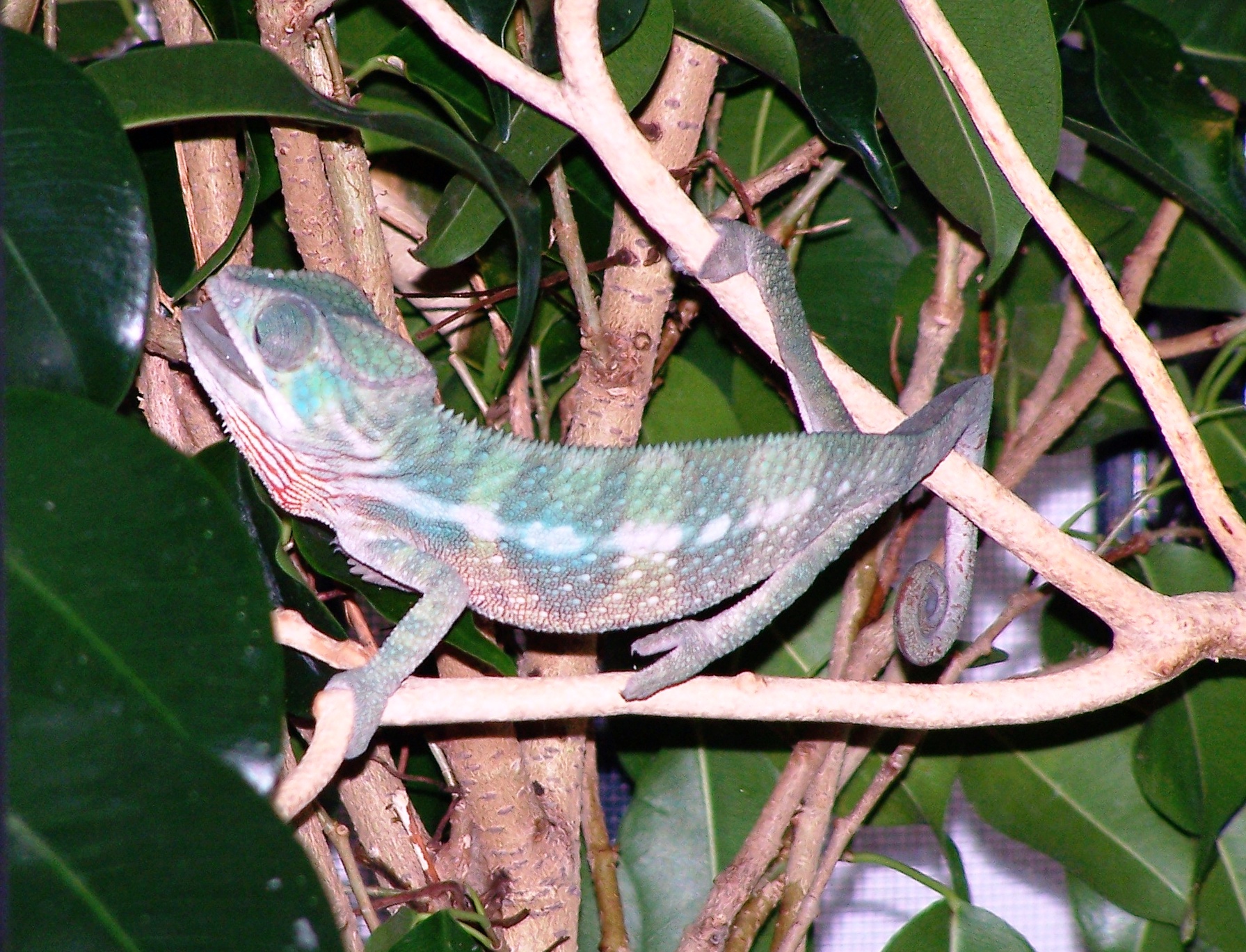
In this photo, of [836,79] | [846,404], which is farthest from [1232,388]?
[836,79]

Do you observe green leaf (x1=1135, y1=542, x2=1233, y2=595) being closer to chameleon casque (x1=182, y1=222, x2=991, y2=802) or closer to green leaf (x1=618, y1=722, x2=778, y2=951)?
chameleon casque (x1=182, y1=222, x2=991, y2=802)

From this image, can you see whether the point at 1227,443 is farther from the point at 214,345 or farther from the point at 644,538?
the point at 214,345

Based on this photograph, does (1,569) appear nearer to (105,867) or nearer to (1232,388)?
(105,867)

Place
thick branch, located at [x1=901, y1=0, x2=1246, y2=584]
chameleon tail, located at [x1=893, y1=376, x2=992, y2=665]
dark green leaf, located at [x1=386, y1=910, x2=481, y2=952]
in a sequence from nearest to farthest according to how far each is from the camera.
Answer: thick branch, located at [x1=901, y1=0, x2=1246, y2=584] → dark green leaf, located at [x1=386, y1=910, x2=481, y2=952] → chameleon tail, located at [x1=893, y1=376, x2=992, y2=665]

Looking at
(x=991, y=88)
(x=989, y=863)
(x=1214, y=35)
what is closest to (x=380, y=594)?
(x=991, y=88)

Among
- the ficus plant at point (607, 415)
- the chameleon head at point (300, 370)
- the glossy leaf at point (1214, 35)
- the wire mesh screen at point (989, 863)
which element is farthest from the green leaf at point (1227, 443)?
the chameleon head at point (300, 370)

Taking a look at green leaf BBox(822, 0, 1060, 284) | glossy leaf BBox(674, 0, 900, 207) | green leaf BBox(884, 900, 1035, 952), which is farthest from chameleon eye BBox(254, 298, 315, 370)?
green leaf BBox(884, 900, 1035, 952)
